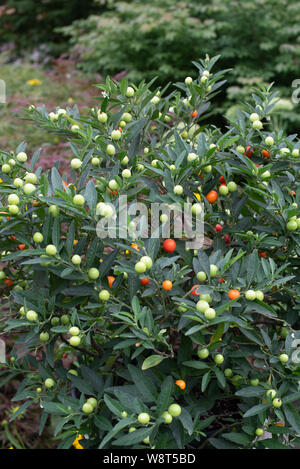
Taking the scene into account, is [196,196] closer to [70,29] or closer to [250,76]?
[250,76]

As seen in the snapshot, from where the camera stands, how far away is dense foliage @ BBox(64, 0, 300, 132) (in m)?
3.31

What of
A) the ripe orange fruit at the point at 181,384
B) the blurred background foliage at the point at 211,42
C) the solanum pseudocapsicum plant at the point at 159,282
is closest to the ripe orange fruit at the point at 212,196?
the solanum pseudocapsicum plant at the point at 159,282

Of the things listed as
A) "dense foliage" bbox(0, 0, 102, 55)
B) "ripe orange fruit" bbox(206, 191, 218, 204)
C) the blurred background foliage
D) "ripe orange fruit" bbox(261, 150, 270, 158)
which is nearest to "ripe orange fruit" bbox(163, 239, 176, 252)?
"ripe orange fruit" bbox(206, 191, 218, 204)

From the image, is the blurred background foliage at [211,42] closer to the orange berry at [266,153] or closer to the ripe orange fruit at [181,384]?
the orange berry at [266,153]

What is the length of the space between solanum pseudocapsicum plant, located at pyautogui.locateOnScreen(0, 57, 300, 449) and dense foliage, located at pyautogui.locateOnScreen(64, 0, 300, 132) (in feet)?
7.81

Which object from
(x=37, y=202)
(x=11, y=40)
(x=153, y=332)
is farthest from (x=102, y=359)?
(x=11, y=40)

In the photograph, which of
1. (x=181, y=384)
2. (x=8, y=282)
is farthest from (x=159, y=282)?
(x=8, y=282)

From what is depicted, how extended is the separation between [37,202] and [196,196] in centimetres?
31

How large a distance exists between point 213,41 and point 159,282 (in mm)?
3231

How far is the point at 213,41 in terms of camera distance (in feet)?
11.6

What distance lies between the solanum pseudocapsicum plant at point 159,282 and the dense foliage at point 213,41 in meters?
2.38

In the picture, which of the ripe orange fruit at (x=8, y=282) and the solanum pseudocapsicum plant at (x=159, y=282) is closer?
the solanum pseudocapsicum plant at (x=159, y=282)

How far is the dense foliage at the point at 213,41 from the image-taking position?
3.31 meters

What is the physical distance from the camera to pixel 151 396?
0.76 metres
